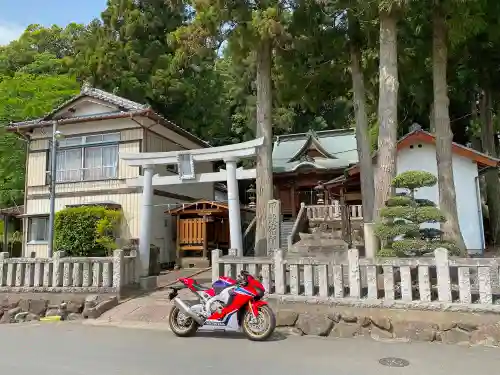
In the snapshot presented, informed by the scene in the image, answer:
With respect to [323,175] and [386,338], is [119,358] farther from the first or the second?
[323,175]

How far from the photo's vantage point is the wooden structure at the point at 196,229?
56.5ft

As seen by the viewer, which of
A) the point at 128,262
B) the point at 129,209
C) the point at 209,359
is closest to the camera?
the point at 209,359

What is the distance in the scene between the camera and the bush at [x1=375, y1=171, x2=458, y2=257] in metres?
7.75

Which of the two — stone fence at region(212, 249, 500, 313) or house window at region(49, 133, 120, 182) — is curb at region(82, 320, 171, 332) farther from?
house window at region(49, 133, 120, 182)

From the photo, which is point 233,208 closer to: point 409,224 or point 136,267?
point 136,267

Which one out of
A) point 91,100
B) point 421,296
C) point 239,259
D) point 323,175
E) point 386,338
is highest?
point 91,100

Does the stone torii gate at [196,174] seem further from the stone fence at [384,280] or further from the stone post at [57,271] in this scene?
the stone fence at [384,280]

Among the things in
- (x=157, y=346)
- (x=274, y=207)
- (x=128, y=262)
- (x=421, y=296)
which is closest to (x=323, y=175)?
(x=274, y=207)

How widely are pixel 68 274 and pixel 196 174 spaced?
14.1 ft

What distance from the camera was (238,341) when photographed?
6871 millimetres

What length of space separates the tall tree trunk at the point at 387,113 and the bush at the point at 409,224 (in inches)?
85.6

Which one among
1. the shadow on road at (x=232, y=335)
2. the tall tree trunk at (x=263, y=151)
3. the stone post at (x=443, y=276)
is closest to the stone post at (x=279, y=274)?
the shadow on road at (x=232, y=335)

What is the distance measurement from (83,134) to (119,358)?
543 inches

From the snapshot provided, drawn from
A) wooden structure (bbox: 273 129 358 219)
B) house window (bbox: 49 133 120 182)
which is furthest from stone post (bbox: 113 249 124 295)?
wooden structure (bbox: 273 129 358 219)
